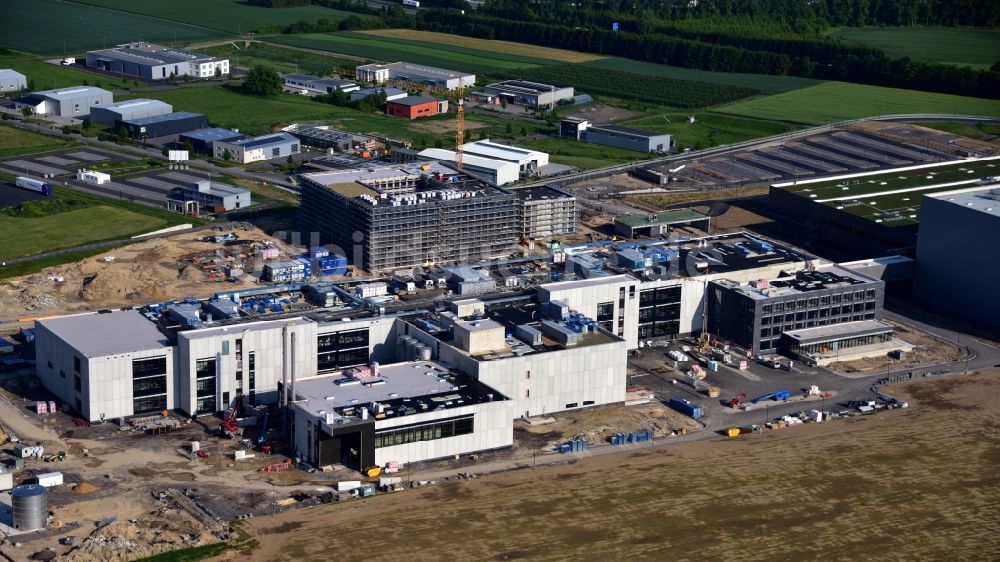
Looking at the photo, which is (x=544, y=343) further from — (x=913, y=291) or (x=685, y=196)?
(x=685, y=196)

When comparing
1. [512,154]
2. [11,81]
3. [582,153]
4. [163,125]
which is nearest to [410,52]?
[582,153]

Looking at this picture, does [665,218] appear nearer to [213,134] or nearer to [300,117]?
[213,134]

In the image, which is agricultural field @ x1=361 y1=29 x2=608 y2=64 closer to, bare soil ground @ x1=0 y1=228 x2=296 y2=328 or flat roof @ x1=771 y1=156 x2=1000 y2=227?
flat roof @ x1=771 y1=156 x2=1000 y2=227

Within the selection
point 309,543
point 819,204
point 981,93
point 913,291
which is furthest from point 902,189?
point 309,543

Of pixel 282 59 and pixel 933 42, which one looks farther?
pixel 933 42

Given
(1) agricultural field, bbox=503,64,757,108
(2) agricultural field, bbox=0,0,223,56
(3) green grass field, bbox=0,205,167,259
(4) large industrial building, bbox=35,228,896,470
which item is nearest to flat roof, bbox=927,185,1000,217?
(4) large industrial building, bbox=35,228,896,470

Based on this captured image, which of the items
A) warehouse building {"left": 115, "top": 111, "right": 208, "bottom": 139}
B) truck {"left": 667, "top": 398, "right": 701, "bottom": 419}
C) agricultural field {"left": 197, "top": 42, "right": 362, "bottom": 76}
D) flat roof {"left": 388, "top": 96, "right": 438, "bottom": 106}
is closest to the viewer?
truck {"left": 667, "top": 398, "right": 701, "bottom": 419}

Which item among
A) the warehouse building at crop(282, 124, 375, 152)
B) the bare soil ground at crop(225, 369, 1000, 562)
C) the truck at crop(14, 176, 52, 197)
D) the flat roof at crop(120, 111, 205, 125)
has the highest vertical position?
the flat roof at crop(120, 111, 205, 125)
